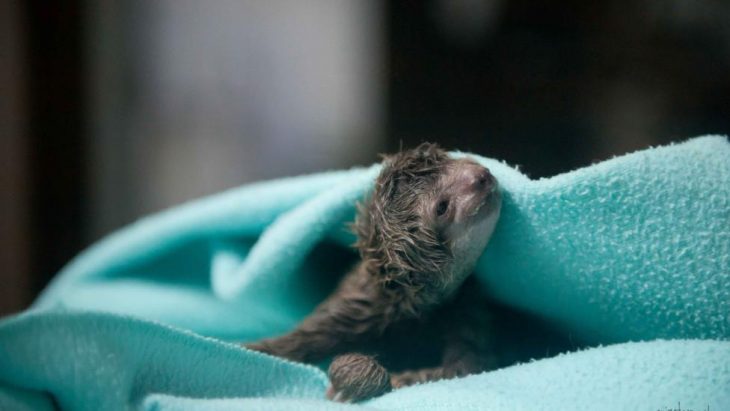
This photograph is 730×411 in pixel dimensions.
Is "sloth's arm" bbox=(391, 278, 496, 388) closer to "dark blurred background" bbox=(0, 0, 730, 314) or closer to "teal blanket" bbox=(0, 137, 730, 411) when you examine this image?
"teal blanket" bbox=(0, 137, 730, 411)

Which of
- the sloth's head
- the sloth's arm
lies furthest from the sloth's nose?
the sloth's arm

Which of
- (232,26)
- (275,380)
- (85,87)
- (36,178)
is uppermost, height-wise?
(232,26)

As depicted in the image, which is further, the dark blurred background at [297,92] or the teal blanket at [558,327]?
the dark blurred background at [297,92]

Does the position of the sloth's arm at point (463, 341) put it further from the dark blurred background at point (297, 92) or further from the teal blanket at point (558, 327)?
the dark blurred background at point (297, 92)

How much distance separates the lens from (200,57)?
90 cm

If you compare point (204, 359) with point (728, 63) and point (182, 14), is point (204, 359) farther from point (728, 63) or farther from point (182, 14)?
point (182, 14)

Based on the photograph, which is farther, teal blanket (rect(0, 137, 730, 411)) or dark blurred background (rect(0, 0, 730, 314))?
dark blurred background (rect(0, 0, 730, 314))

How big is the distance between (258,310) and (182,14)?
0.48m

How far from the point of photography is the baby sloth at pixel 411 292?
0.44 meters

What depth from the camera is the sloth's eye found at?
1.43ft

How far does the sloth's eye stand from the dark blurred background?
7 cm

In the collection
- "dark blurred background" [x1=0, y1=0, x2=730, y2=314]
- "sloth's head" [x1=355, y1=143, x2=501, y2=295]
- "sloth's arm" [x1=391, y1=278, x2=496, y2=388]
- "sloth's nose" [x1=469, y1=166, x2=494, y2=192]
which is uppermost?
"dark blurred background" [x1=0, y1=0, x2=730, y2=314]

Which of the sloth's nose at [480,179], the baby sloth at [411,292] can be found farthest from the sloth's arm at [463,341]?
the sloth's nose at [480,179]

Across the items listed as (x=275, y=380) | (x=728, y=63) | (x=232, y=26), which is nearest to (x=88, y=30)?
(x=232, y=26)
